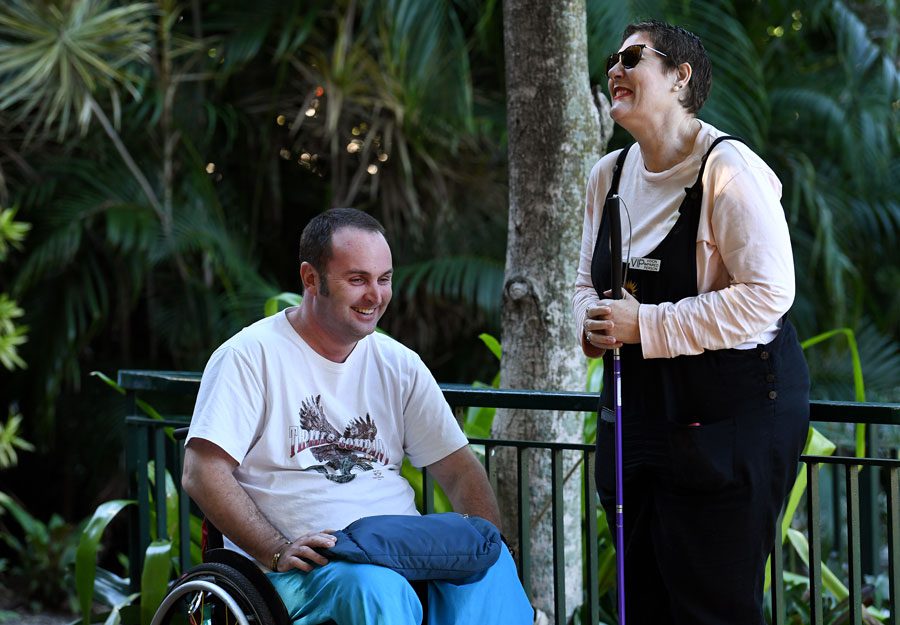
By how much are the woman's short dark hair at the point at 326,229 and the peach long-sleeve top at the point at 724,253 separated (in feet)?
2.00

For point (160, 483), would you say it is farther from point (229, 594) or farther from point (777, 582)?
point (777, 582)

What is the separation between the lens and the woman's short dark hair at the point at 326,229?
2.51 metres

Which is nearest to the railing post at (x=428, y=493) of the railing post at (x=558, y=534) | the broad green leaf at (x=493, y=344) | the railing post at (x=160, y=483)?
the railing post at (x=558, y=534)

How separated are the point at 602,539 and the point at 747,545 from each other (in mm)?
1510

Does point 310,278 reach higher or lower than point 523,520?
higher

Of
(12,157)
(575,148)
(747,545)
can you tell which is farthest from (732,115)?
(747,545)

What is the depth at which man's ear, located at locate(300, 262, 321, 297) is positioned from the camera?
2533mm

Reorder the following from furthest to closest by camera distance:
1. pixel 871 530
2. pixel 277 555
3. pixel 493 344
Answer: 1. pixel 871 530
2. pixel 493 344
3. pixel 277 555

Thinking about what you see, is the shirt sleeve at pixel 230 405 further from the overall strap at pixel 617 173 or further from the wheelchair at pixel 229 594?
the overall strap at pixel 617 173

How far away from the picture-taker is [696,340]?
2129mm

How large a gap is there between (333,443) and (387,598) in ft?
1.78

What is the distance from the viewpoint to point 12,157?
6836 millimetres

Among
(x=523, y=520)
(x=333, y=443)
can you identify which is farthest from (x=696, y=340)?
(x=523, y=520)

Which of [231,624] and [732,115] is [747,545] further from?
[732,115]
